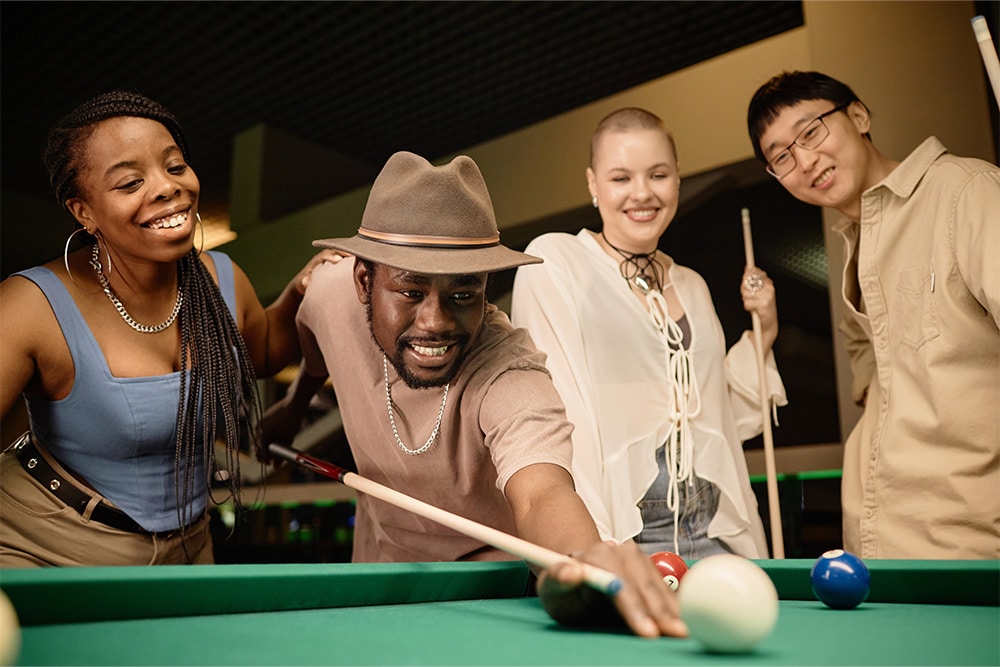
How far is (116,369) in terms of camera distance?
2.07m

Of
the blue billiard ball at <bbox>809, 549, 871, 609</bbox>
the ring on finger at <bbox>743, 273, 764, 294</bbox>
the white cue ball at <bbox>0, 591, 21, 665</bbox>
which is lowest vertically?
the blue billiard ball at <bbox>809, 549, 871, 609</bbox>

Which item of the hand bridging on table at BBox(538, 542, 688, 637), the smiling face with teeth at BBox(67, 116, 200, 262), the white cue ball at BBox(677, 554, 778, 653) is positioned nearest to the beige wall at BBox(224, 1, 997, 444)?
the smiling face with teeth at BBox(67, 116, 200, 262)

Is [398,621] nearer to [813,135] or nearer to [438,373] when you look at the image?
[438,373]

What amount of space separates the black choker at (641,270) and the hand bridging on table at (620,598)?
1.56m

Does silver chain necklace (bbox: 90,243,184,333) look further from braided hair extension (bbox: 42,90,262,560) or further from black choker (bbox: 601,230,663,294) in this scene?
black choker (bbox: 601,230,663,294)

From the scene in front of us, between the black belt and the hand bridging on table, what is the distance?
1.33 meters

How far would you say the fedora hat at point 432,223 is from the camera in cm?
191

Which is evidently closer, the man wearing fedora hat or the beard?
the man wearing fedora hat

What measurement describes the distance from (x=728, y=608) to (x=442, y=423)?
3.96 ft

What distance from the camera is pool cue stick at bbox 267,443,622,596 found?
1120 mm

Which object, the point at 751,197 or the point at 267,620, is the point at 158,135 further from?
the point at 751,197

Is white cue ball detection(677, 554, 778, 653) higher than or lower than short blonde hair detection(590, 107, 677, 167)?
lower

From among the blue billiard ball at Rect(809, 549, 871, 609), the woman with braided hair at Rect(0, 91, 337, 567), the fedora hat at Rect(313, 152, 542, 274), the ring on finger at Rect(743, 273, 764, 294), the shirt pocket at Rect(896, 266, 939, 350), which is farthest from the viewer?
the ring on finger at Rect(743, 273, 764, 294)

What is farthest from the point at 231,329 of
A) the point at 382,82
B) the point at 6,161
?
the point at 6,161
